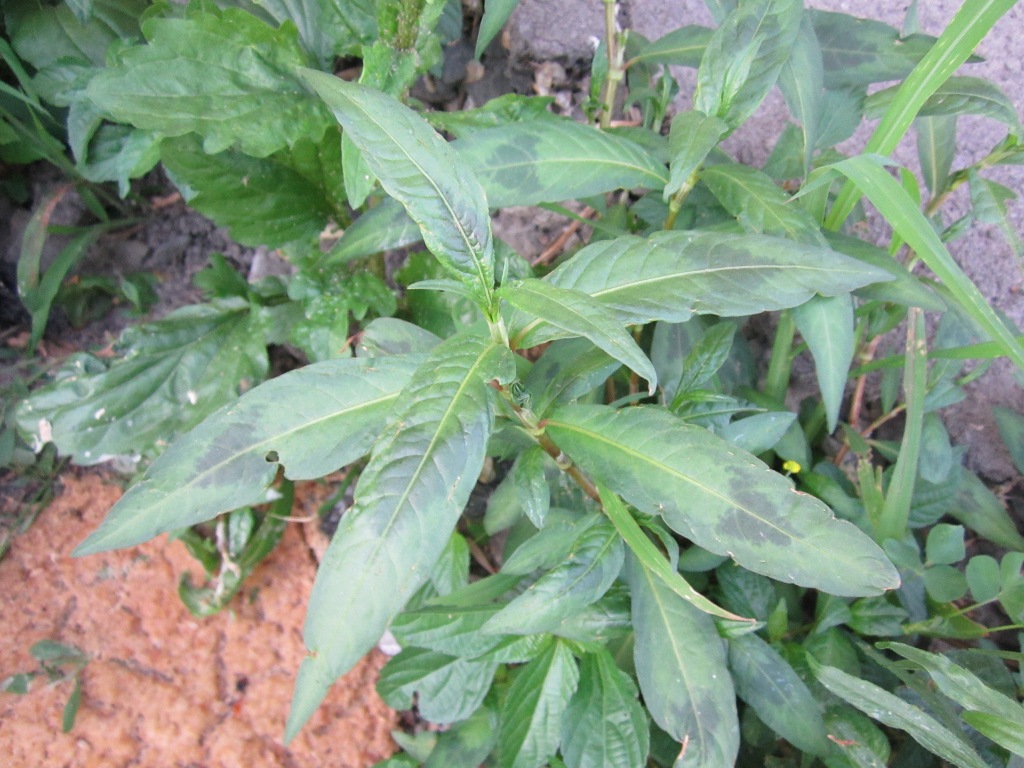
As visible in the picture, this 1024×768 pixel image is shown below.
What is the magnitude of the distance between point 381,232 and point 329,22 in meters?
0.44

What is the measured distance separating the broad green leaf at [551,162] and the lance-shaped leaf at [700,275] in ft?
0.83

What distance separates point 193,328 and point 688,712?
4.45ft

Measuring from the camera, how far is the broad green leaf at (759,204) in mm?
1035

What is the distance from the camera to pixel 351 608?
2.28 feet

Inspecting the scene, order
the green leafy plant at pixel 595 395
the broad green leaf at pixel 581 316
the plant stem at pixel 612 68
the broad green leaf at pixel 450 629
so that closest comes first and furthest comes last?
1. the broad green leaf at pixel 581 316
2. the green leafy plant at pixel 595 395
3. the broad green leaf at pixel 450 629
4. the plant stem at pixel 612 68

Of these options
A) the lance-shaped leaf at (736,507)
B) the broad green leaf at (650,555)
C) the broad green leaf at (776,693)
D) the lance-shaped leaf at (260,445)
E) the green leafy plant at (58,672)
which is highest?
the lance-shaped leaf at (736,507)

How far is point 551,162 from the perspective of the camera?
3.74ft

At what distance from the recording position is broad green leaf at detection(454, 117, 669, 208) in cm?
113

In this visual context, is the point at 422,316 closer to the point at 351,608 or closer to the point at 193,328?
the point at 193,328

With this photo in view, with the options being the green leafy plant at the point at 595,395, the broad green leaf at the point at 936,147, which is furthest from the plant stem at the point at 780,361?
the broad green leaf at the point at 936,147

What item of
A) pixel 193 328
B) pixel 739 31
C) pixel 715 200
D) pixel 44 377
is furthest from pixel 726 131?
pixel 44 377

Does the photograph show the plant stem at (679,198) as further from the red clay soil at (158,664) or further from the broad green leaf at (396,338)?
the red clay soil at (158,664)

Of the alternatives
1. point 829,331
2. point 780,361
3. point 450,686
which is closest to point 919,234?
point 829,331

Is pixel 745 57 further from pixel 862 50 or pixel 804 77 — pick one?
pixel 862 50
